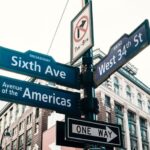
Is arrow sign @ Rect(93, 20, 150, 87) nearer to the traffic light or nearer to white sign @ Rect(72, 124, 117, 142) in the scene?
the traffic light

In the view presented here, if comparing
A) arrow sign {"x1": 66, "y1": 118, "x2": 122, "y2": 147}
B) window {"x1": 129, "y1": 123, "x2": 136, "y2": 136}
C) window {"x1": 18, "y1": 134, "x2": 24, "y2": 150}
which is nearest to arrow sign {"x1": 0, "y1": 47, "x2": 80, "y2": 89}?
arrow sign {"x1": 66, "y1": 118, "x2": 122, "y2": 147}

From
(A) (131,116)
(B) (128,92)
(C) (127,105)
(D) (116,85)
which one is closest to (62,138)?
(D) (116,85)

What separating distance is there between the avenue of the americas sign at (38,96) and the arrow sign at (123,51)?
59cm

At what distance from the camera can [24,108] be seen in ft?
161

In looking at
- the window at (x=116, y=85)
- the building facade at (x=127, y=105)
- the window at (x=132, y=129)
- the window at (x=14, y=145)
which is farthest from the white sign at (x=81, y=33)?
the window at (x=14, y=145)

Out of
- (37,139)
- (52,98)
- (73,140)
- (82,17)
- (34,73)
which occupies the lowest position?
(73,140)

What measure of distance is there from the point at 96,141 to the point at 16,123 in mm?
45876

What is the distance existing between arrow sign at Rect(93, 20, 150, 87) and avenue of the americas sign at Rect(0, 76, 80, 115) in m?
0.59

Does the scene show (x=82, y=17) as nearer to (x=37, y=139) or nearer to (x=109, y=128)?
(x=109, y=128)

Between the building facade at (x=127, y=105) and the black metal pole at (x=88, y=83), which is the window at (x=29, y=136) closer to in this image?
the building facade at (x=127, y=105)

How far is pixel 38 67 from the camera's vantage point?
6.50 meters

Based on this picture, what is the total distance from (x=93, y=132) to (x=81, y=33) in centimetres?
191

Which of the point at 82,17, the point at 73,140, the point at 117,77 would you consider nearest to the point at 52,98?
the point at 73,140

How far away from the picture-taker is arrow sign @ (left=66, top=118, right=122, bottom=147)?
5562 millimetres
